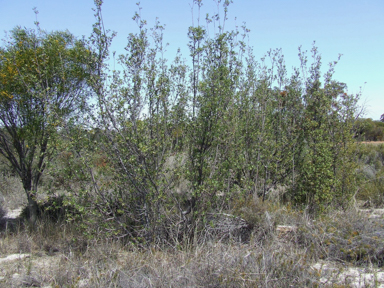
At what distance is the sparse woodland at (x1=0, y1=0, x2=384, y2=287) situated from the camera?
402 centimetres

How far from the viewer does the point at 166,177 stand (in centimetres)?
543

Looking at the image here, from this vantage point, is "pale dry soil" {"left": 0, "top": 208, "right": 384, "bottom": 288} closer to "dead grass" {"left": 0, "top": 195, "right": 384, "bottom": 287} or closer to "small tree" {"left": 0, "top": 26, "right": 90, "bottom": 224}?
"dead grass" {"left": 0, "top": 195, "right": 384, "bottom": 287}

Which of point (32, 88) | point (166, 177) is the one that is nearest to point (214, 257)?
point (166, 177)

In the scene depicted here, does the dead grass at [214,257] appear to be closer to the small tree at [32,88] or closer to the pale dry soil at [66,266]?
the pale dry soil at [66,266]

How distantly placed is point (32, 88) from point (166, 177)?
3.39m

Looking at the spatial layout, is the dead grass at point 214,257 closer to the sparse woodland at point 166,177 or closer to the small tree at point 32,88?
the sparse woodland at point 166,177

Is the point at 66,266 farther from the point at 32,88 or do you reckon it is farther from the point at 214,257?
the point at 32,88

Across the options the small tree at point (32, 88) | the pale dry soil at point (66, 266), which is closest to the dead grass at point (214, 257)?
the pale dry soil at point (66, 266)

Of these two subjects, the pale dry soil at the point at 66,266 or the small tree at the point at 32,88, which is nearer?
the pale dry soil at the point at 66,266

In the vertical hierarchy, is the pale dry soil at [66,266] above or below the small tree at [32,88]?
below

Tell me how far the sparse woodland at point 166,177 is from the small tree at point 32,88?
0.03 m

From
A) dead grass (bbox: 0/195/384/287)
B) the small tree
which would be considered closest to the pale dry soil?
dead grass (bbox: 0/195/384/287)

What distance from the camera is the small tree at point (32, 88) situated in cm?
628

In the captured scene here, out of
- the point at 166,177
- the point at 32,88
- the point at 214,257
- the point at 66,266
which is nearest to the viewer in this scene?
the point at 214,257
